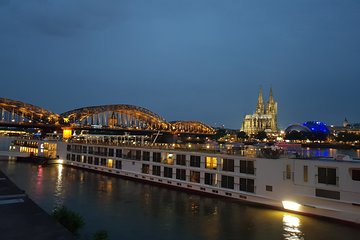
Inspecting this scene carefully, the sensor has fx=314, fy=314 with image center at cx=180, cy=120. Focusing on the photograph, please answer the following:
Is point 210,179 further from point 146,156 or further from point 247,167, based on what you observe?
point 146,156

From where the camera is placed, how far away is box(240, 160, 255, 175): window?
25.0 meters

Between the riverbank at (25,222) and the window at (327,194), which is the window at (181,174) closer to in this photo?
the window at (327,194)

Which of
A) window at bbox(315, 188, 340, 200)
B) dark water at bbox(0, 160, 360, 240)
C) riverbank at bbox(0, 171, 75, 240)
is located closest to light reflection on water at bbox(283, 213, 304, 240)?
dark water at bbox(0, 160, 360, 240)

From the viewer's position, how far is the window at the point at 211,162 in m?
28.1

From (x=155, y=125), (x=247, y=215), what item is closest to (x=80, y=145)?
(x=247, y=215)

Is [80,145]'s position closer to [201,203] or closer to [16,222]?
[201,203]

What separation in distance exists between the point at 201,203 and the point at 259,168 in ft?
18.5

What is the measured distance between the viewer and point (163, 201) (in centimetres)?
2670

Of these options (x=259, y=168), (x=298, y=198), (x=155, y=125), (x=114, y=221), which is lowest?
(x=114, y=221)

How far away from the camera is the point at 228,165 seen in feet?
88.3

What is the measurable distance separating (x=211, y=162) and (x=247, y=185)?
14.7ft

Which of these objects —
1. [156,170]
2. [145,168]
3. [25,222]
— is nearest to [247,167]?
[156,170]

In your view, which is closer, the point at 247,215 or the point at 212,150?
the point at 247,215

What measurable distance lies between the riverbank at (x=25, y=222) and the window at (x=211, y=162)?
613 inches
